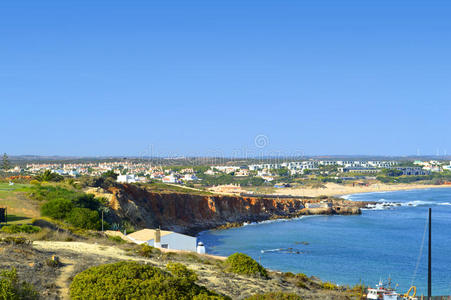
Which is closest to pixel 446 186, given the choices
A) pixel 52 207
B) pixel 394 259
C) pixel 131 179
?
pixel 131 179

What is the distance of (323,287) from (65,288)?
11.1 m

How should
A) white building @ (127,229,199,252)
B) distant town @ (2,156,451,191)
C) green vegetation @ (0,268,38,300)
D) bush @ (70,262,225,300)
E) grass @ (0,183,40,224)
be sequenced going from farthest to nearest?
1. distant town @ (2,156,451,191)
2. grass @ (0,183,40,224)
3. white building @ (127,229,199,252)
4. bush @ (70,262,225,300)
5. green vegetation @ (0,268,38,300)

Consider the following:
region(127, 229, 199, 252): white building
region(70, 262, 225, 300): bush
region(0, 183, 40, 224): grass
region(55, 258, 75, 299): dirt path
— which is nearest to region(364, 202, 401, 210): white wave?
region(127, 229, 199, 252): white building

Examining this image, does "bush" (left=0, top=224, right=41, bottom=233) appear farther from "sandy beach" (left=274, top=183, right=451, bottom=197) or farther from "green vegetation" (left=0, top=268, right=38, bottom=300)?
"sandy beach" (left=274, top=183, right=451, bottom=197)

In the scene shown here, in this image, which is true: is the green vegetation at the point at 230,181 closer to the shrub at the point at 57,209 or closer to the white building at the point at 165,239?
the shrub at the point at 57,209

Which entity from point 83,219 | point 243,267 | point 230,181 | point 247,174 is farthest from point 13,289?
point 247,174

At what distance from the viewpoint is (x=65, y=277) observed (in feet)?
42.8

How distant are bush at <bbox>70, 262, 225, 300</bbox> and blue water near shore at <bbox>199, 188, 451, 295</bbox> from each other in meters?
19.8

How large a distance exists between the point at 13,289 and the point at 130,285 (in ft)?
7.92

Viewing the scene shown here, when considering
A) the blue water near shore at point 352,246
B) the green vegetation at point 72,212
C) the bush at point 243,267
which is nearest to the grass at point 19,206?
the green vegetation at point 72,212

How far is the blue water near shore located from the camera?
3228cm

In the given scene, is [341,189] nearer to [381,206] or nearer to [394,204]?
[394,204]

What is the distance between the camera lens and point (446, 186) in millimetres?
133750

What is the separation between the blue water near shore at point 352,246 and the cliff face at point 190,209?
3.60 meters
